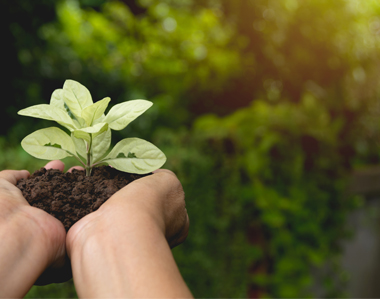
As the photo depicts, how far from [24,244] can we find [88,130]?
1.30 ft

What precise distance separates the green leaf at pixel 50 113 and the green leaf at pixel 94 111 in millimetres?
58

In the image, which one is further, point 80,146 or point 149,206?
point 80,146

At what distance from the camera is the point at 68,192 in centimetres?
113

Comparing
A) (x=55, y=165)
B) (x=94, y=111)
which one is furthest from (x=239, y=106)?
(x=94, y=111)

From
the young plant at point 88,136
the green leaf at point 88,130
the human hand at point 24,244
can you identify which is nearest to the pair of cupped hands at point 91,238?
the human hand at point 24,244

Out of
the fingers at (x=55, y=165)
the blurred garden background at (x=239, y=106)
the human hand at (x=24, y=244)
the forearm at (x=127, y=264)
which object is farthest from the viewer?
the blurred garden background at (x=239, y=106)

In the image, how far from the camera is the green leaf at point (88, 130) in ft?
3.61

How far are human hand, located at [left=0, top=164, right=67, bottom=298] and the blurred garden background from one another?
1180mm

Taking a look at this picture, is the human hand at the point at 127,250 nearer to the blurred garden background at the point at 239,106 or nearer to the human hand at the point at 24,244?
the human hand at the point at 24,244

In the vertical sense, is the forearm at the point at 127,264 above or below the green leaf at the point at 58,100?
below

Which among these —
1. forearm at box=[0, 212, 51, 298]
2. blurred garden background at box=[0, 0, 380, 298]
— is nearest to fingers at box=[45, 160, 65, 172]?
forearm at box=[0, 212, 51, 298]

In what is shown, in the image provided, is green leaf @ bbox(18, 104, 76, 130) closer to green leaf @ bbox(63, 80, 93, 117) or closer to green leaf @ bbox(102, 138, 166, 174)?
green leaf @ bbox(63, 80, 93, 117)

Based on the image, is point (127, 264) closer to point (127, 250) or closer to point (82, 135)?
point (127, 250)

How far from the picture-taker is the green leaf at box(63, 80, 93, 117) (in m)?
1.23
